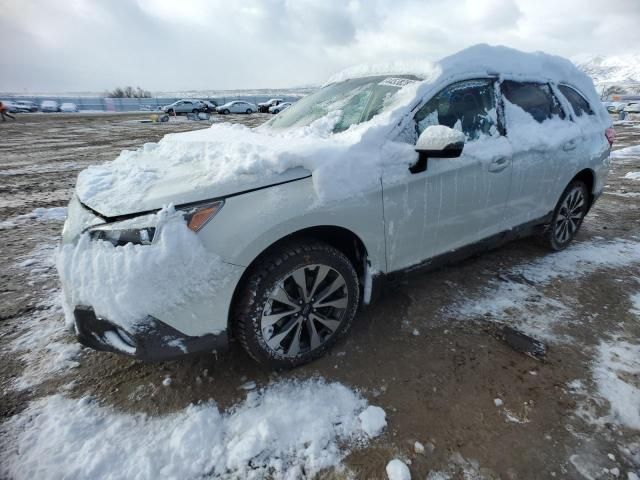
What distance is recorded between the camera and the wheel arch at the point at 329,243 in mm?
2027

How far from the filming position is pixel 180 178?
205cm

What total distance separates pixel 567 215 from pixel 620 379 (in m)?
2.07

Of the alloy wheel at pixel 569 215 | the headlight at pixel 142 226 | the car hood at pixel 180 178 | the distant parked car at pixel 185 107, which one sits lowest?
the alloy wheel at pixel 569 215

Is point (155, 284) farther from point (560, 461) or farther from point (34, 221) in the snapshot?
point (34, 221)

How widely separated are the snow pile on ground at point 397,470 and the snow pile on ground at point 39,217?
5.39 m

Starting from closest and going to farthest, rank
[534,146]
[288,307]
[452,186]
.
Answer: [288,307]
[452,186]
[534,146]

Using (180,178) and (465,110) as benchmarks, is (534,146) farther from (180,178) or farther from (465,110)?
(180,178)

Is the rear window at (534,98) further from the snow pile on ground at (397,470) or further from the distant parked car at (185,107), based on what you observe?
the distant parked car at (185,107)

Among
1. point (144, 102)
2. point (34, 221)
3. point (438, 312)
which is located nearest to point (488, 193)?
point (438, 312)

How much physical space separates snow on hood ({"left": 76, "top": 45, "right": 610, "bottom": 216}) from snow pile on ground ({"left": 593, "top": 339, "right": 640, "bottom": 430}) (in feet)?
5.70

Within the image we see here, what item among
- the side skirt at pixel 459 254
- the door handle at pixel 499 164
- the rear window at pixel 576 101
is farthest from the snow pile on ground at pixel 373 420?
the rear window at pixel 576 101

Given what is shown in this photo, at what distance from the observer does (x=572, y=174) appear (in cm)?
359

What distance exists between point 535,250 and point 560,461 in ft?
8.94

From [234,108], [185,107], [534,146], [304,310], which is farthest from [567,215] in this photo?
[185,107]
